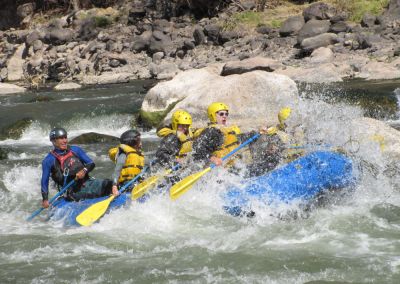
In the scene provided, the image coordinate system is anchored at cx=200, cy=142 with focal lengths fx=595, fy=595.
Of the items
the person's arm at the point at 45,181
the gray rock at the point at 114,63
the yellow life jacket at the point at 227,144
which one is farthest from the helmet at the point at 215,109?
the gray rock at the point at 114,63

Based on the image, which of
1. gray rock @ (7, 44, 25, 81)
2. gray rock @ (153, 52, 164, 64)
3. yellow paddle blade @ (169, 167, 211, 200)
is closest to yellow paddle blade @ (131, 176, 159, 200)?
yellow paddle blade @ (169, 167, 211, 200)

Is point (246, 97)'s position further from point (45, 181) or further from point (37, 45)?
point (37, 45)

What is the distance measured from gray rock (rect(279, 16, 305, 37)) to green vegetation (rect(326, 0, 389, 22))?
199 centimetres

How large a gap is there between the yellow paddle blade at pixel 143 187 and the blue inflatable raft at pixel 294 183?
796 millimetres

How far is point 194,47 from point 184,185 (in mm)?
18720

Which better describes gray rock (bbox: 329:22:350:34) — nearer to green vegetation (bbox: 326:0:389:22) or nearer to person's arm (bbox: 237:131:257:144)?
green vegetation (bbox: 326:0:389:22)

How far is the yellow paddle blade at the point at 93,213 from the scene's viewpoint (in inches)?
251

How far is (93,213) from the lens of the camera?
6.44 metres

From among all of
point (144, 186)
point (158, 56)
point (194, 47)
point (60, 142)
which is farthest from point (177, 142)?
point (194, 47)

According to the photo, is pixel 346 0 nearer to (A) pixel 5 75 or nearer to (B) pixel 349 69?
(B) pixel 349 69

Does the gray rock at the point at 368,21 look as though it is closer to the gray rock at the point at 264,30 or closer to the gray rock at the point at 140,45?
the gray rock at the point at 264,30

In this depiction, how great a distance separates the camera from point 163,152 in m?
6.80

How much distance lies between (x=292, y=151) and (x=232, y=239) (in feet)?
4.85

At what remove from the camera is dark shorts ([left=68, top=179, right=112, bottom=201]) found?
23.1 feet
